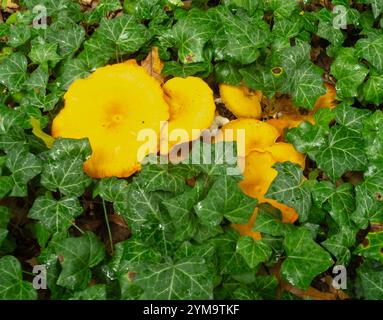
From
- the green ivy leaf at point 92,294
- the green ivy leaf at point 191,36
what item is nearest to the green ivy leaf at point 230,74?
the green ivy leaf at point 191,36

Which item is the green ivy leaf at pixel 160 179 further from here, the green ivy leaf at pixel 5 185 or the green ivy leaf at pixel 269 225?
the green ivy leaf at pixel 5 185

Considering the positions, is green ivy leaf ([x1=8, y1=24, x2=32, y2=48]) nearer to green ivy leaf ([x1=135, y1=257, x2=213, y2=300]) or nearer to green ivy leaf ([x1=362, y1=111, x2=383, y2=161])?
green ivy leaf ([x1=135, y1=257, x2=213, y2=300])

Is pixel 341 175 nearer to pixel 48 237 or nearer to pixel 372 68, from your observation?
pixel 372 68

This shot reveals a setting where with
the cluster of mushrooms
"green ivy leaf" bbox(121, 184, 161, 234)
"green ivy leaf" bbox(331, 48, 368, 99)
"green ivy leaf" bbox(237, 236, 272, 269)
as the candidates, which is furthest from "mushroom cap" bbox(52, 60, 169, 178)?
"green ivy leaf" bbox(331, 48, 368, 99)

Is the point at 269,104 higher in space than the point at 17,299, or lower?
higher

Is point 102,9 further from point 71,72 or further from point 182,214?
point 182,214

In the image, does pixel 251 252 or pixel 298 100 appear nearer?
pixel 251 252
